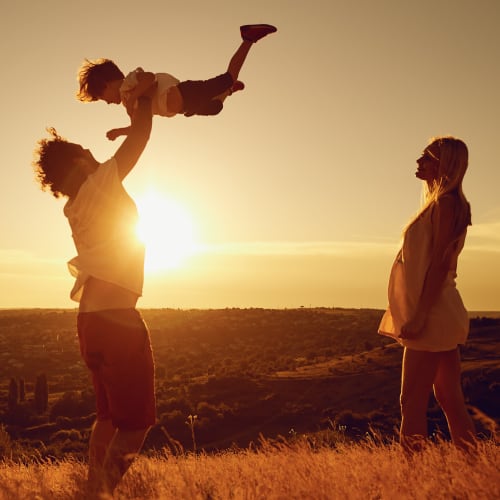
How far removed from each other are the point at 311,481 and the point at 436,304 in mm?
1351

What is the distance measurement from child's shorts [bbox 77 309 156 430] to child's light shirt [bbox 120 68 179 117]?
1060 mm

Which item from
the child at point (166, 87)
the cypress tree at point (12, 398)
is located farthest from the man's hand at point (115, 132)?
the cypress tree at point (12, 398)

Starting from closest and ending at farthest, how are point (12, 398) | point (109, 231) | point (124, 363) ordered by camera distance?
point (124, 363)
point (109, 231)
point (12, 398)

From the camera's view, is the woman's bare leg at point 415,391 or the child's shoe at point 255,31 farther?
the woman's bare leg at point 415,391

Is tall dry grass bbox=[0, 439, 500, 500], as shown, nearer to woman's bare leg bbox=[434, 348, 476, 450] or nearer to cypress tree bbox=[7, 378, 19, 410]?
woman's bare leg bbox=[434, 348, 476, 450]

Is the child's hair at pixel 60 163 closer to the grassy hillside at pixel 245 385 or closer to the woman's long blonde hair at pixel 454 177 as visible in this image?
the woman's long blonde hair at pixel 454 177

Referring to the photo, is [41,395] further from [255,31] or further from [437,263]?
[255,31]

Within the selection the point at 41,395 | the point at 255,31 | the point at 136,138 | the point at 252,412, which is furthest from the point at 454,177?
the point at 41,395

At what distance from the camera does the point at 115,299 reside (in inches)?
143

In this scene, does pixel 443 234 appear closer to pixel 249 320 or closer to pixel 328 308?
pixel 249 320

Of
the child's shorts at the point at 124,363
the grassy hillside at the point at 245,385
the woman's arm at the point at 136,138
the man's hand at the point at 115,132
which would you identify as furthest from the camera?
the grassy hillside at the point at 245,385

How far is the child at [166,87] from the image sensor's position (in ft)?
12.1

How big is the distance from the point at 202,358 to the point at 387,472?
70.3 m

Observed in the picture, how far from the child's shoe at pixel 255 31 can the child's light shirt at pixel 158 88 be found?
476 millimetres
